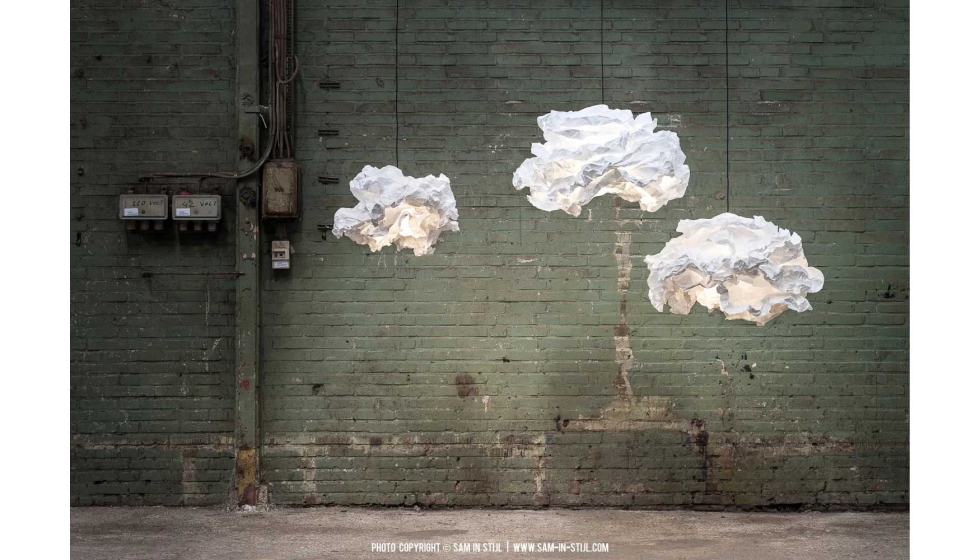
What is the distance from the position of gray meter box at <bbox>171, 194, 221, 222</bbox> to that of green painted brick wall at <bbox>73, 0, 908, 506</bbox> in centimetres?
25

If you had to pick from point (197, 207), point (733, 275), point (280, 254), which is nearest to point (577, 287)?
point (733, 275)

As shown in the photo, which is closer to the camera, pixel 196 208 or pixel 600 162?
pixel 196 208

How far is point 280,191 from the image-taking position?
5.28m

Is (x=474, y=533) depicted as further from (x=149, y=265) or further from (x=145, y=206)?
(x=145, y=206)

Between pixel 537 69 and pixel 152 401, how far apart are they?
330 cm

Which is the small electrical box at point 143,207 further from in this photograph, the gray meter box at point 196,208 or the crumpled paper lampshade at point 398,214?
the crumpled paper lampshade at point 398,214

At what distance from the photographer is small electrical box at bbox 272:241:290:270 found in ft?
17.6

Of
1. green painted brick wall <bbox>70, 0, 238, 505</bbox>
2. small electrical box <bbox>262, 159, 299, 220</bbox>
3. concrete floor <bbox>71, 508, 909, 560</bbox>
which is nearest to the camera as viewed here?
concrete floor <bbox>71, 508, 909, 560</bbox>

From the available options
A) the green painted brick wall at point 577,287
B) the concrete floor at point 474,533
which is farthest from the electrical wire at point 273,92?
the concrete floor at point 474,533

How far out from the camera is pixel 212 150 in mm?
5438

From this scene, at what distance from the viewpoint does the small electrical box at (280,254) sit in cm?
535

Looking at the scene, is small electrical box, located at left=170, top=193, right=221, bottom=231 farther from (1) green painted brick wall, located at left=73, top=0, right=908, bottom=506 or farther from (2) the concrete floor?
(2) the concrete floor

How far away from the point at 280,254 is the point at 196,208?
599mm

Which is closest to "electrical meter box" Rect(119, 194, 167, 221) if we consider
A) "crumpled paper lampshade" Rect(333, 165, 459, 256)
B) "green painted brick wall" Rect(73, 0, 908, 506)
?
"green painted brick wall" Rect(73, 0, 908, 506)
